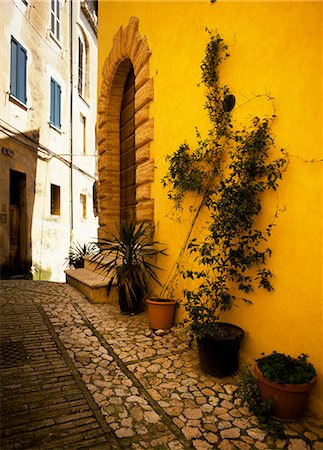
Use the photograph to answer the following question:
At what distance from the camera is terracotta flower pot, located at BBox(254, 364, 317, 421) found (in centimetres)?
194

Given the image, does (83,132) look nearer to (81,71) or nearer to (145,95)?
(81,71)

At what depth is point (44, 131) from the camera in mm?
9531

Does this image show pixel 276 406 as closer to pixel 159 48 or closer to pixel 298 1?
pixel 298 1

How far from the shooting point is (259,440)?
6.03 feet

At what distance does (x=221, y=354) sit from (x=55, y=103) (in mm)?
10104

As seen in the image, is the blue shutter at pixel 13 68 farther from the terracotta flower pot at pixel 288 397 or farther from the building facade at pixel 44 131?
the terracotta flower pot at pixel 288 397

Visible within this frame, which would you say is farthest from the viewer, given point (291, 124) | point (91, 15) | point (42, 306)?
point (91, 15)

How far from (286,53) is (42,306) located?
4116 millimetres

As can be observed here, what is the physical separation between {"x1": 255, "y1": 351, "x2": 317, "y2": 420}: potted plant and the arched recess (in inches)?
103

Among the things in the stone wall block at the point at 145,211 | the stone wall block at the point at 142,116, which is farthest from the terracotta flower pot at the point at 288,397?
the stone wall block at the point at 142,116

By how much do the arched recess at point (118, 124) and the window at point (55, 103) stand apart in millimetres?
4351

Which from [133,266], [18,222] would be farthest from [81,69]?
[133,266]

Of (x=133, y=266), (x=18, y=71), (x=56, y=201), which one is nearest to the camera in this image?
(x=133, y=266)

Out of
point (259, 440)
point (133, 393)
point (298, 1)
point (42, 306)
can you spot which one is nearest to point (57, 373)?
point (133, 393)
